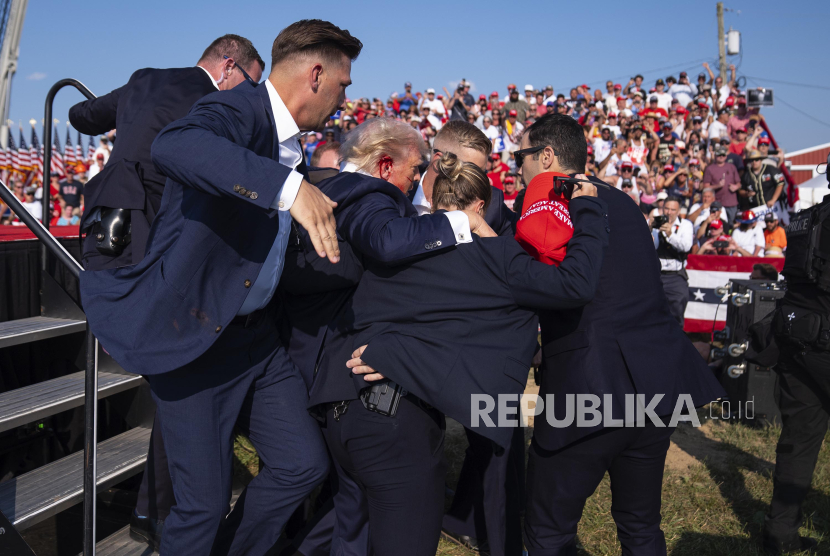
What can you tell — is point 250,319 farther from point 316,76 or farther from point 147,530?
point 147,530

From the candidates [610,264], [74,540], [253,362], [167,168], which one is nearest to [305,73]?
[167,168]

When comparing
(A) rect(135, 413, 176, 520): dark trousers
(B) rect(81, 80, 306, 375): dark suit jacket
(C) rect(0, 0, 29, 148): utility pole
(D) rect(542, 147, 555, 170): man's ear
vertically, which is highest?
(C) rect(0, 0, 29, 148): utility pole

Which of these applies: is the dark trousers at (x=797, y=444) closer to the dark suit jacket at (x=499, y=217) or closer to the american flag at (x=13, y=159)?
the dark suit jacket at (x=499, y=217)

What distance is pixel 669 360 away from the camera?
239 centimetres

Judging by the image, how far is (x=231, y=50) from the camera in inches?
133

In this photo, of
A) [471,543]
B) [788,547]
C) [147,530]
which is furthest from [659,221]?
[147,530]

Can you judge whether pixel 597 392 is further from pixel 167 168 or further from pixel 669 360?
pixel 167 168

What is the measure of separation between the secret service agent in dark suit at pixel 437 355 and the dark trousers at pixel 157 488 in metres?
1.42

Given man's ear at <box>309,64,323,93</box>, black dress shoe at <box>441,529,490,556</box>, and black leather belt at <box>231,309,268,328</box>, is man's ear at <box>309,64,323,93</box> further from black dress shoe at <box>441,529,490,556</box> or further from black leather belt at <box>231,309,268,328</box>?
black dress shoe at <box>441,529,490,556</box>

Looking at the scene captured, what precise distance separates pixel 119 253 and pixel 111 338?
38.9 inches

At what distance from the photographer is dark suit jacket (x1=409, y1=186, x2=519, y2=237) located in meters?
3.29

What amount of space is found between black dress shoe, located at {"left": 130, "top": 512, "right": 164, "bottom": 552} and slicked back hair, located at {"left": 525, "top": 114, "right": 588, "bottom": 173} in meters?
2.56

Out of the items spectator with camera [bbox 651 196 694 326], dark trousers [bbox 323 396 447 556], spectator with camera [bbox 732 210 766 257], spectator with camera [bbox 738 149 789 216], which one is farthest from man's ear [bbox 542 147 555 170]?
spectator with camera [bbox 738 149 789 216]

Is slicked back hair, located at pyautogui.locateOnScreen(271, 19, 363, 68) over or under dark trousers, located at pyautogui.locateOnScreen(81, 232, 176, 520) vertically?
over
